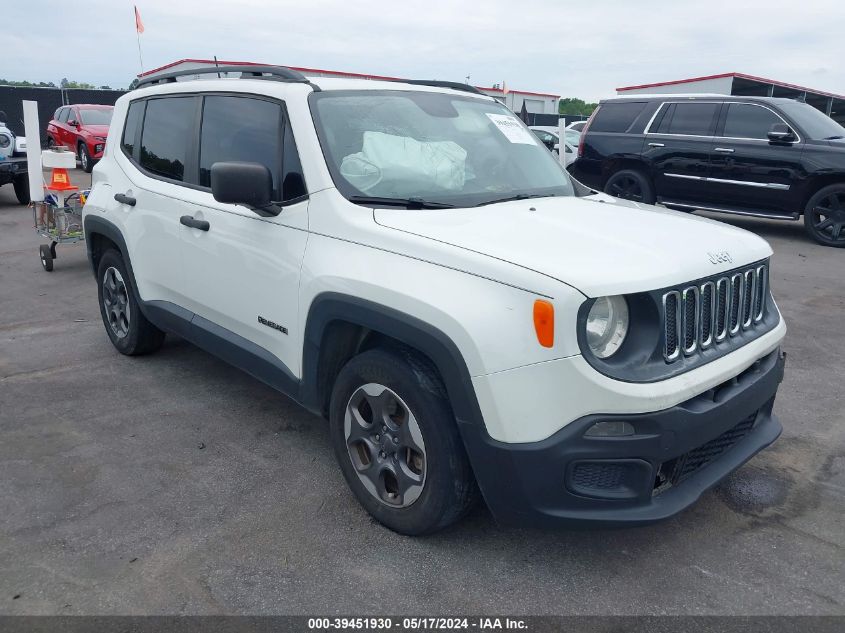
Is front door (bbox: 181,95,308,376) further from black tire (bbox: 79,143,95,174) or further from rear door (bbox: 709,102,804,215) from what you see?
black tire (bbox: 79,143,95,174)

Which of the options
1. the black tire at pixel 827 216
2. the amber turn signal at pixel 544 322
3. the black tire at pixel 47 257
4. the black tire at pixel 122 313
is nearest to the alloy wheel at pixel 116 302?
the black tire at pixel 122 313

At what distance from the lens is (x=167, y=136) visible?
444 centimetres

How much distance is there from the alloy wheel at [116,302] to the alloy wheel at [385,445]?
8.70ft

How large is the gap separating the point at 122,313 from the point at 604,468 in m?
3.87

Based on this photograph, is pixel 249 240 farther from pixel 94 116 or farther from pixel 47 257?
pixel 94 116

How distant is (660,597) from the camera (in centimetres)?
267

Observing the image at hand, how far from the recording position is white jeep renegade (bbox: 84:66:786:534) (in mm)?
2453

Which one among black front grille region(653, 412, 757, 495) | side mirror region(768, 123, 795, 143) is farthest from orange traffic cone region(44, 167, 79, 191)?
side mirror region(768, 123, 795, 143)

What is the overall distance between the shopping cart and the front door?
4.53 m

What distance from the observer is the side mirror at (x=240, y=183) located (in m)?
3.12

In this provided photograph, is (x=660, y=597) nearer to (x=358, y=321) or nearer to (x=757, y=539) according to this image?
(x=757, y=539)

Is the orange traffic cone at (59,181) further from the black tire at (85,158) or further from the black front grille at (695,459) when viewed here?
the black tire at (85,158)

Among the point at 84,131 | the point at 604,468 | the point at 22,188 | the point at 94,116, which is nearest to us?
the point at 604,468

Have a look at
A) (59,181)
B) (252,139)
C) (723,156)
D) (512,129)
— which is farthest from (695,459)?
(723,156)
